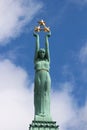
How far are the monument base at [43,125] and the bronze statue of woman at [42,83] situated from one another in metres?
0.23

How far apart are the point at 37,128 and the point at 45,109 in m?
1.13

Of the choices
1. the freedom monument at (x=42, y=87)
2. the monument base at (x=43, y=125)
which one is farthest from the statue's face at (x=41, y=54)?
the monument base at (x=43, y=125)

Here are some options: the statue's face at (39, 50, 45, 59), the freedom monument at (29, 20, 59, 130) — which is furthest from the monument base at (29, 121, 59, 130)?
the statue's face at (39, 50, 45, 59)

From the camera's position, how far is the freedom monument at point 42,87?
1962 cm

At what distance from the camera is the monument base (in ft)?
63.9

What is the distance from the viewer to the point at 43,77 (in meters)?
20.8

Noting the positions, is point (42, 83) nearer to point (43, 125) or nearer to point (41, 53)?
point (41, 53)

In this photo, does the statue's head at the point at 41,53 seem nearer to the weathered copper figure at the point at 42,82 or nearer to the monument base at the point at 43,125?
the weathered copper figure at the point at 42,82

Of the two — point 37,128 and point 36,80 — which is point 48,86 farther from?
point 37,128

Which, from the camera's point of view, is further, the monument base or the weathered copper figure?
the weathered copper figure

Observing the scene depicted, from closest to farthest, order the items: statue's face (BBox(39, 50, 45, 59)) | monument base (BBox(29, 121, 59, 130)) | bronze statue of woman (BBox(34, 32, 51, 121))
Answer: monument base (BBox(29, 121, 59, 130)), bronze statue of woman (BBox(34, 32, 51, 121)), statue's face (BBox(39, 50, 45, 59))

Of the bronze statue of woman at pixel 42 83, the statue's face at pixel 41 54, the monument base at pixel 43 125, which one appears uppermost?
the statue's face at pixel 41 54

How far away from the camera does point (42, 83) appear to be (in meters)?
20.8

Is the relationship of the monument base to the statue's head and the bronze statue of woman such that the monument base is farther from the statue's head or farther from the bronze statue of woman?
the statue's head
